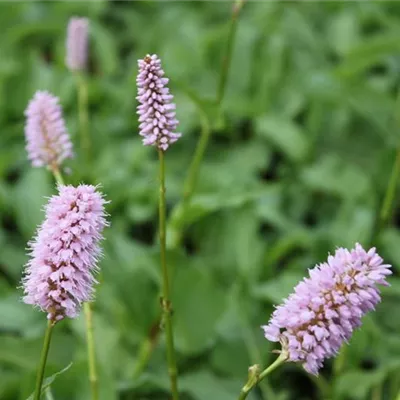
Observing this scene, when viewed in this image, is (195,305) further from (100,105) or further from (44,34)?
(44,34)

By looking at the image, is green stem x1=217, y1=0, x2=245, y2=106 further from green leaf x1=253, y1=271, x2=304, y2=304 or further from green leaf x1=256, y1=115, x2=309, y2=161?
green leaf x1=256, y1=115, x2=309, y2=161

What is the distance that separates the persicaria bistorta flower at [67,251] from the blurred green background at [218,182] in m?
0.70

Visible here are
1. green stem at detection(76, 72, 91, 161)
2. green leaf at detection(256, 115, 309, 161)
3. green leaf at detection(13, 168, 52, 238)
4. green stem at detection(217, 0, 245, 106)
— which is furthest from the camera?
green leaf at detection(256, 115, 309, 161)

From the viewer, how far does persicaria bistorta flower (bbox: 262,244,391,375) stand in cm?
104

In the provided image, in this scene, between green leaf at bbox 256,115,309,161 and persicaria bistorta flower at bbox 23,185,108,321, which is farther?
green leaf at bbox 256,115,309,161

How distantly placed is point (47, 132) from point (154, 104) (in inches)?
20.9

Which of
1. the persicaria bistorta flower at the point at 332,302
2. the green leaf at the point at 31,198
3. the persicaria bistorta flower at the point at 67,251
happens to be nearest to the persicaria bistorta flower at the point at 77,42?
the green leaf at the point at 31,198

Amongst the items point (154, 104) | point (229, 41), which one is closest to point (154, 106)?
point (154, 104)

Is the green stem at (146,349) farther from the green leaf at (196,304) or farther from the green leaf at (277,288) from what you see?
the green leaf at (277,288)

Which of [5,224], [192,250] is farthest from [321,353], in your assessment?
[5,224]

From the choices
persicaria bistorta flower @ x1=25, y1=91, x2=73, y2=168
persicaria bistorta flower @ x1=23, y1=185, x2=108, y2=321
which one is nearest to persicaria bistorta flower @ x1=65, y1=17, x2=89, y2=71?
persicaria bistorta flower @ x1=25, y1=91, x2=73, y2=168

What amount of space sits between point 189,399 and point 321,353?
1133 mm

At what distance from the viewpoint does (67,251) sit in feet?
3.36

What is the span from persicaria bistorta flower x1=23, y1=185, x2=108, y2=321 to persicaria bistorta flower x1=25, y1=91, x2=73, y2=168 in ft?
1.76
